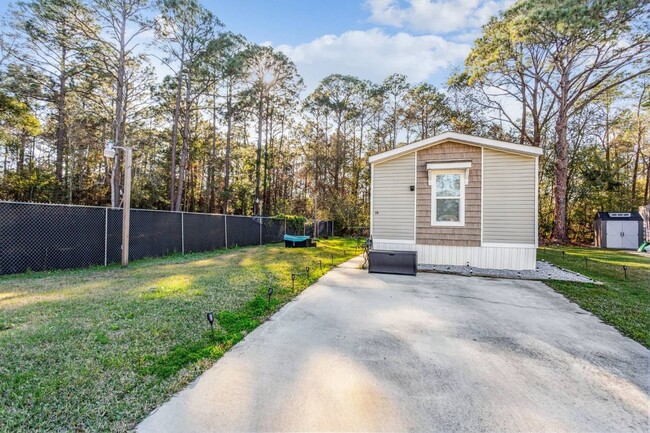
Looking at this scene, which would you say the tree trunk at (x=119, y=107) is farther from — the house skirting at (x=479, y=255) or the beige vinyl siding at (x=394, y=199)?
the house skirting at (x=479, y=255)

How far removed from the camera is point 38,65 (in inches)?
443

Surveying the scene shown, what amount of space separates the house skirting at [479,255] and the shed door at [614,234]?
12.5 metres

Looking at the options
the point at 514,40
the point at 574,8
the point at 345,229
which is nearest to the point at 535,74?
the point at 514,40

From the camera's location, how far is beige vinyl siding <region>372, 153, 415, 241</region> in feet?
23.0

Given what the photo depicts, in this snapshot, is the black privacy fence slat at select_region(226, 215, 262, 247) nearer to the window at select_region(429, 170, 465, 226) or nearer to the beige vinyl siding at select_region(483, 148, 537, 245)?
the window at select_region(429, 170, 465, 226)

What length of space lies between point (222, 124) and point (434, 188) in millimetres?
15476

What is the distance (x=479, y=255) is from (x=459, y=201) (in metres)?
1.31

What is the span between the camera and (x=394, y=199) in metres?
7.14

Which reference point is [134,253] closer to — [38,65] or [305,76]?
[38,65]

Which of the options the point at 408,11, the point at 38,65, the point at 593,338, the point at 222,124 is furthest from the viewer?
the point at 222,124

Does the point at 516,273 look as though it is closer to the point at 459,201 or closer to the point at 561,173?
the point at 459,201

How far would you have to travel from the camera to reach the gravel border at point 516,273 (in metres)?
5.58

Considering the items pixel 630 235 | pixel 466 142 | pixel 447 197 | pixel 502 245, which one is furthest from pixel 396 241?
pixel 630 235

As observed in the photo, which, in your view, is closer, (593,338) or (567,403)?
(567,403)
